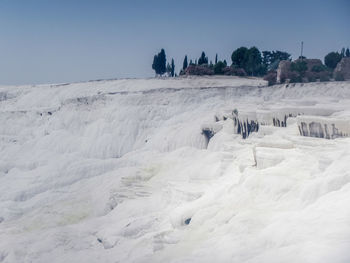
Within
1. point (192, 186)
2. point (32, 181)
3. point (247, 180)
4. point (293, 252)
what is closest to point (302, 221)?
point (293, 252)

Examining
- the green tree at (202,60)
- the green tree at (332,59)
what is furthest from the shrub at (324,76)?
the green tree at (202,60)

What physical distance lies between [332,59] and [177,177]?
18.5m

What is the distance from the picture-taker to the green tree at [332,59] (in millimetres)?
31406

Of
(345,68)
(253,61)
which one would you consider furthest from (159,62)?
(345,68)

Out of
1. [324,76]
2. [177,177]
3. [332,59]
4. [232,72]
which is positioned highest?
[332,59]

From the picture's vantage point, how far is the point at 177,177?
16594 mm

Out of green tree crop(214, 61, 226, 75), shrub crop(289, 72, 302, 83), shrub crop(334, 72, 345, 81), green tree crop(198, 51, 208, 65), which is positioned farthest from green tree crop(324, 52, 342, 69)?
green tree crop(198, 51, 208, 65)

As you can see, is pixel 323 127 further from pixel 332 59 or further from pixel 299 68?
pixel 332 59

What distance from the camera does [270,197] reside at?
10.8 m

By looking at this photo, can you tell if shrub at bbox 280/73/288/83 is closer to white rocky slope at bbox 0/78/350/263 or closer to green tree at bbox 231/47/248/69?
white rocky slope at bbox 0/78/350/263

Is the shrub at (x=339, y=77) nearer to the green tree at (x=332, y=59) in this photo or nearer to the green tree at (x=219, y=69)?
the green tree at (x=332, y=59)

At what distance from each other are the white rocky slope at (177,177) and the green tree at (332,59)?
232 inches

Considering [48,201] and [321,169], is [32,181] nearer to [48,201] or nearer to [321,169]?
[48,201]

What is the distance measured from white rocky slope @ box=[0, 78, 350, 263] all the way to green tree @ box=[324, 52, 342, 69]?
5888mm
